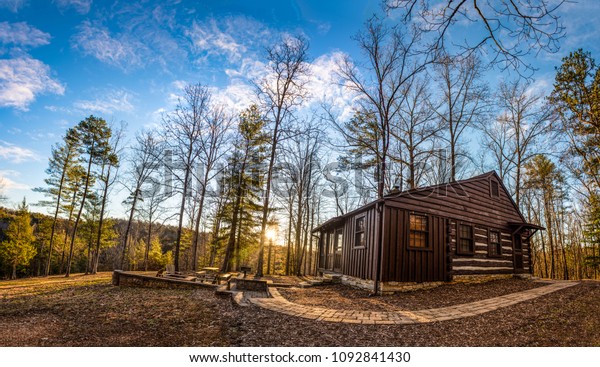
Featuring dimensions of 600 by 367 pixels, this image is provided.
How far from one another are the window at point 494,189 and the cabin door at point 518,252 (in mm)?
2541

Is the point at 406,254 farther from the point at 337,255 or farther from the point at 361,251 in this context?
the point at 337,255

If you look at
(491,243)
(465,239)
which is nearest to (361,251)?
(465,239)

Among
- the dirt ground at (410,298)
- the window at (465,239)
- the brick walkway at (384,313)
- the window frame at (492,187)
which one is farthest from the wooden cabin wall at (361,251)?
the window frame at (492,187)

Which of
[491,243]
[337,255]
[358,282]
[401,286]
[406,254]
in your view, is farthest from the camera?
[337,255]

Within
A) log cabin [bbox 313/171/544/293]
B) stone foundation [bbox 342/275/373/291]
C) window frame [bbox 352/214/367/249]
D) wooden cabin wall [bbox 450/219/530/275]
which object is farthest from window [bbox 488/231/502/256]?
stone foundation [bbox 342/275/373/291]

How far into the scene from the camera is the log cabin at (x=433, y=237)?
9.20 metres

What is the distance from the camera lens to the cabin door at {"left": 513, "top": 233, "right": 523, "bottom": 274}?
1330 centimetres

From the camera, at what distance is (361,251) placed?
1041cm

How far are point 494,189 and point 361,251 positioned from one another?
334 inches

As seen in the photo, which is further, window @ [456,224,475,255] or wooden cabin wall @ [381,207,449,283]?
window @ [456,224,475,255]

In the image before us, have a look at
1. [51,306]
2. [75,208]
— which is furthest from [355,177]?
[75,208]

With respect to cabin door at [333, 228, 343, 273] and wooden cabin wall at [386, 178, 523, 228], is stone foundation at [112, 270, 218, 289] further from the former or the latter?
wooden cabin wall at [386, 178, 523, 228]

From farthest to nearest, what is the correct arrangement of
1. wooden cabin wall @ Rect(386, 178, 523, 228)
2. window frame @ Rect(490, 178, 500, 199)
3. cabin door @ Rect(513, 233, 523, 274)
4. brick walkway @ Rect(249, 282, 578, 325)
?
cabin door @ Rect(513, 233, 523, 274) < window frame @ Rect(490, 178, 500, 199) < wooden cabin wall @ Rect(386, 178, 523, 228) < brick walkway @ Rect(249, 282, 578, 325)

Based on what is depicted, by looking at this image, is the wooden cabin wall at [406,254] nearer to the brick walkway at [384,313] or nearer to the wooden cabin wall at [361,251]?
the wooden cabin wall at [361,251]
